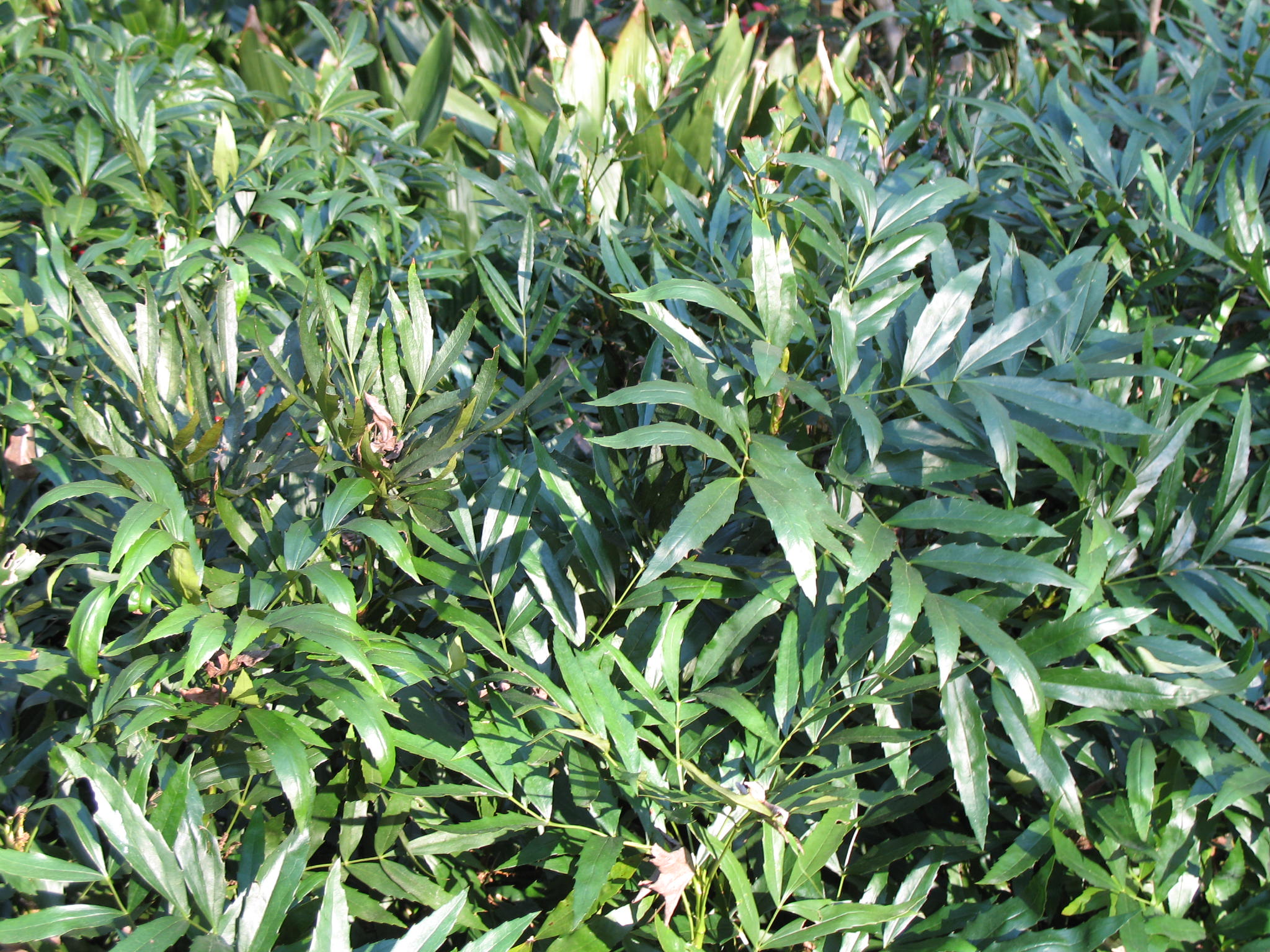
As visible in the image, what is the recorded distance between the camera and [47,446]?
1323mm

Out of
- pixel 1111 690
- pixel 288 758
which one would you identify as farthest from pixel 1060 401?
pixel 288 758

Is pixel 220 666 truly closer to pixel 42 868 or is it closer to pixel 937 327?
pixel 42 868

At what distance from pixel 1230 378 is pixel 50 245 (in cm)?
170

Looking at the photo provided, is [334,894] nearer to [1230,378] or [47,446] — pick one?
[47,446]

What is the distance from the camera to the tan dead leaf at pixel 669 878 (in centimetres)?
96

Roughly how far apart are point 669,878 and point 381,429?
57 cm

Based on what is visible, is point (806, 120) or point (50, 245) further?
point (806, 120)

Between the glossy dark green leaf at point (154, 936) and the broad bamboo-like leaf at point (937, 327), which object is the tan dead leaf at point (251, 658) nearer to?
the glossy dark green leaf at point (154, 936)

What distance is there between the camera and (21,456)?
4.32ft

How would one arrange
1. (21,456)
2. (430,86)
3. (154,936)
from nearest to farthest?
(154,936), (21,456), (430,86)

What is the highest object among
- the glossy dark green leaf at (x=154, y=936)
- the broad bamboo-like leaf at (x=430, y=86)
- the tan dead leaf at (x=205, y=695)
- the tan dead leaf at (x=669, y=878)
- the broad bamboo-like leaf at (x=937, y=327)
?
the broad bamboo-like leaf at (x=430, y=86)

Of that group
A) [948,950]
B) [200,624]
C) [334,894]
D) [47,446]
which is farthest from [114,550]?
[948,950]

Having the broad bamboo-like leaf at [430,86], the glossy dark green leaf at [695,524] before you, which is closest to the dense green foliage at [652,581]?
the glossy dark green leaf at [695,524]

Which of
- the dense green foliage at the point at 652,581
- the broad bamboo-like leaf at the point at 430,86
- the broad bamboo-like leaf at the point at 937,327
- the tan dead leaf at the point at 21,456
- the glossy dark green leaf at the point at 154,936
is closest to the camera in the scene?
the glossy dark green leaf at the point at 154,936
